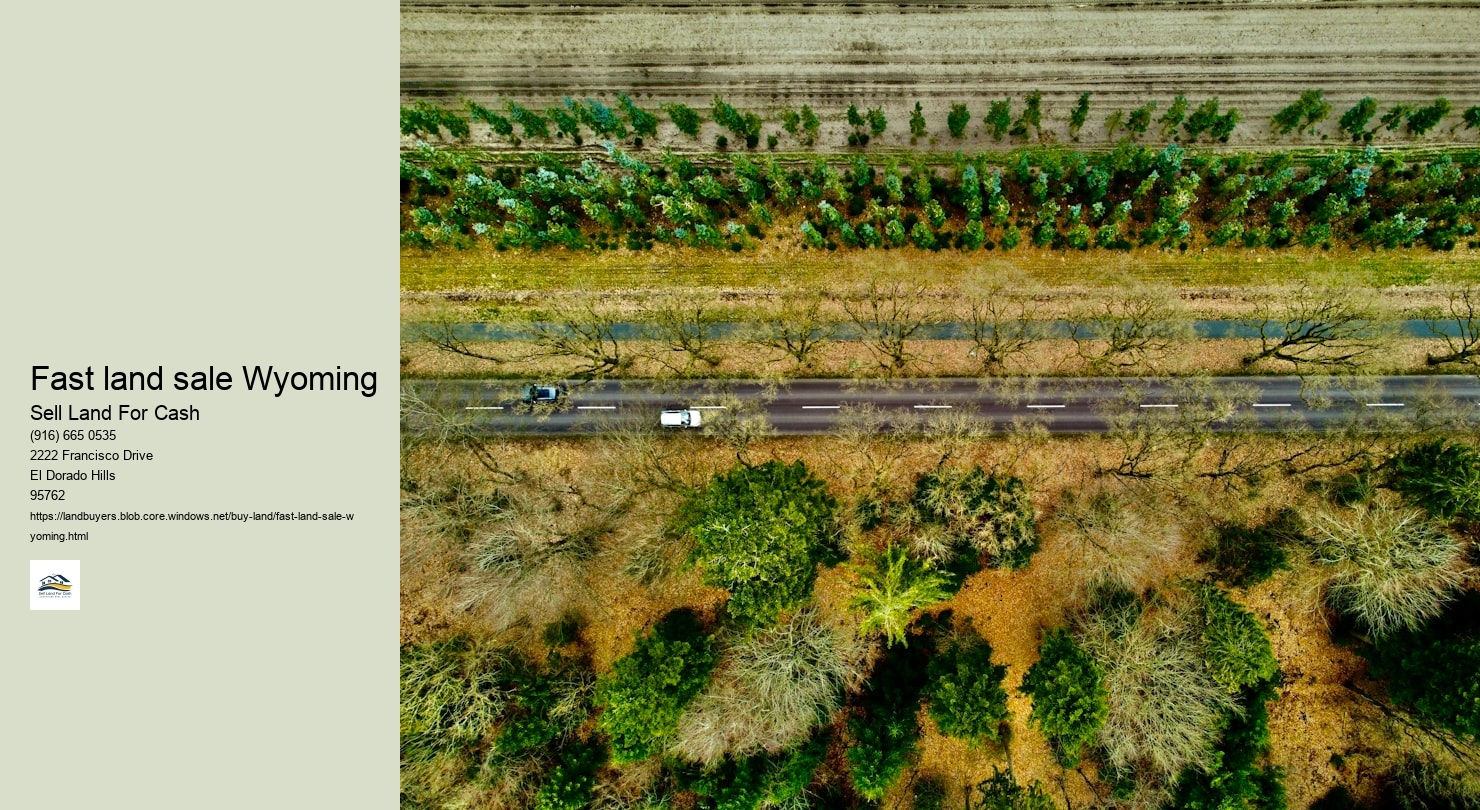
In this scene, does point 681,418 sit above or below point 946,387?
below

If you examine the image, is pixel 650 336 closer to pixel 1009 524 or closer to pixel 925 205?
pixel 925 205

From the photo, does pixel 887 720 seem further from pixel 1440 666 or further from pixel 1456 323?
pixel 1456 323

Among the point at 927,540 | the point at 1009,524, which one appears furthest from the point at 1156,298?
the point at 927,540

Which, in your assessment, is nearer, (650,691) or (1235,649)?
(650,691)

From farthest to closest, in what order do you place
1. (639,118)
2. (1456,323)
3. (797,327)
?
(639,118) → (797,327) → (1456,323)

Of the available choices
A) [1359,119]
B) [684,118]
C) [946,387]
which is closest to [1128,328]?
[946,387]

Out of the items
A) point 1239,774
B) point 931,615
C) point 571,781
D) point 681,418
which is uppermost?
point 681,418

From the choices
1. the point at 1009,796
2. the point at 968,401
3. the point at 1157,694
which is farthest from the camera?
the point at 968,401
